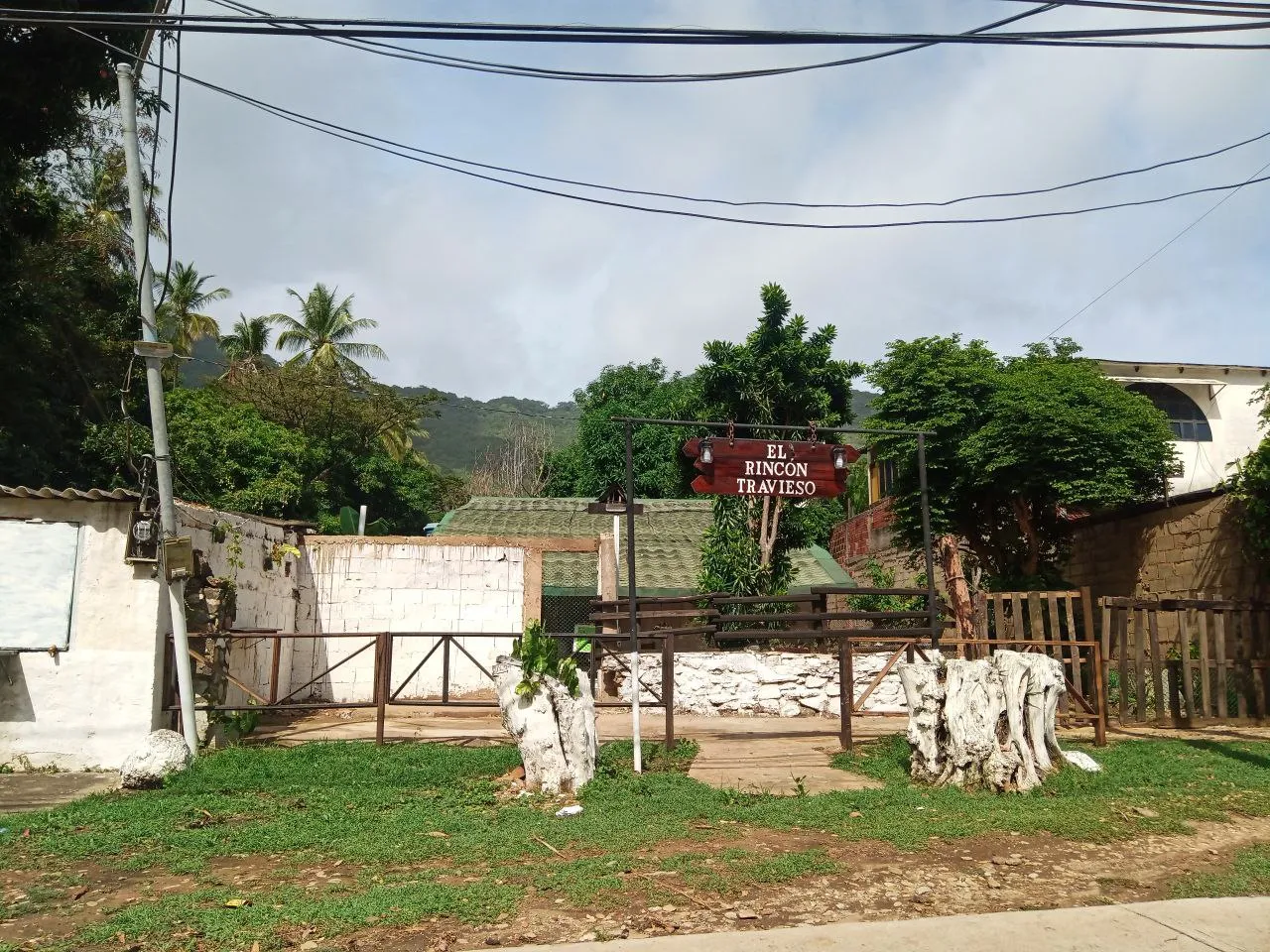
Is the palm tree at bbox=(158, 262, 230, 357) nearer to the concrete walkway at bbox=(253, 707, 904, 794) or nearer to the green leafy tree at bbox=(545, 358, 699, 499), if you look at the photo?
the green leafy tree at bbox=(545, 358, 699, 499)

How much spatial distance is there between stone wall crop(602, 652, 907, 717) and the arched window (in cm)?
1774

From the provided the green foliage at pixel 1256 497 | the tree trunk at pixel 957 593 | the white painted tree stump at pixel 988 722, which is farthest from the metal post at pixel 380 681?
the green foliage at pixel 1256 497

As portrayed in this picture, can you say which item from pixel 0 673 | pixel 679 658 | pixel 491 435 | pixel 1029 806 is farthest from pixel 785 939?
pixel 491 435

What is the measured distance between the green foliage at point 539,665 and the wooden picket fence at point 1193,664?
21.2 feet

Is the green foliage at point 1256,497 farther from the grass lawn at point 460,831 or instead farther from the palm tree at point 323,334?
the palm tree at point 323,334

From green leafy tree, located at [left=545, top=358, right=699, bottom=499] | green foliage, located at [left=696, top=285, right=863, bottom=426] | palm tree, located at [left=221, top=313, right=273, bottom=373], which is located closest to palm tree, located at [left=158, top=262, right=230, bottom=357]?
palm tree, located at [left=221, top=313, right=273, bottom=373]

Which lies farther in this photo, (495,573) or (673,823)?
(495,573)

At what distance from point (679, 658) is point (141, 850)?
897 cm

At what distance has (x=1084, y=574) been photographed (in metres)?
17.9

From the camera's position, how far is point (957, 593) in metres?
12.0

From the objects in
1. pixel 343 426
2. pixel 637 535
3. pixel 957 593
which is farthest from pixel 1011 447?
pixel 343 426

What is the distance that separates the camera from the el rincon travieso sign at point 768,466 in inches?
385

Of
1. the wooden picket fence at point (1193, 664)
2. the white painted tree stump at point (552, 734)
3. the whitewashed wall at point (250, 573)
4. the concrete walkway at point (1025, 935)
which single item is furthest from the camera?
the whitewashed wall at point (250, 573)

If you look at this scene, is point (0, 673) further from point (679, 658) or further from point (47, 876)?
point (679, 658)
